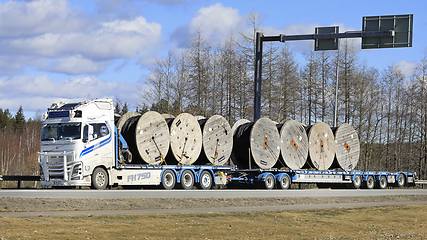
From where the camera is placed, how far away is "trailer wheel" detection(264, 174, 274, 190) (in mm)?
27125

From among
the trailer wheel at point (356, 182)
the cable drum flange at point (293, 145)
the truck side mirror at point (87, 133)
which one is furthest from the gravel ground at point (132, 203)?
the trailer wheel at point (356, 182)

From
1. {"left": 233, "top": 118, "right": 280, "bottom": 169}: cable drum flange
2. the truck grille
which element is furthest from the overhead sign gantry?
the truck grille

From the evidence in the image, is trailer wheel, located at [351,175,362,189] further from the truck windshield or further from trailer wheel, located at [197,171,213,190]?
the truck windshield

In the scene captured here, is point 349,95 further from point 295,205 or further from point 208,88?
point 295,205

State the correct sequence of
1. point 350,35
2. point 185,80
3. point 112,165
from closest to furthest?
point 112,165 < point 350,35 < point 185,80

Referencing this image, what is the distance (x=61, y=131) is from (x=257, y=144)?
1118 cm

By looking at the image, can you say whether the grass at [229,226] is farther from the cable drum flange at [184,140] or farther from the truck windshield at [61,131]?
the cable drum flange at [184,140]

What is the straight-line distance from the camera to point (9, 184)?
41531 millimetres

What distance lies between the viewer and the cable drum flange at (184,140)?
2566 cm

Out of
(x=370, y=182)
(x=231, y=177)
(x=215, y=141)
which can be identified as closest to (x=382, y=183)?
(x=370, y=182)

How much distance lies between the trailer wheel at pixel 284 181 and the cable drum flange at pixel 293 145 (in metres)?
1.25

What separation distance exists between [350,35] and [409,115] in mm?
33965

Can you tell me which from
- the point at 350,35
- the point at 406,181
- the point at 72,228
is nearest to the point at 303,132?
the point at 350,35

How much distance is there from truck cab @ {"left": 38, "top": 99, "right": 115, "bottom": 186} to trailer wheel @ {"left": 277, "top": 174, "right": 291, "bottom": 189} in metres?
9.98
